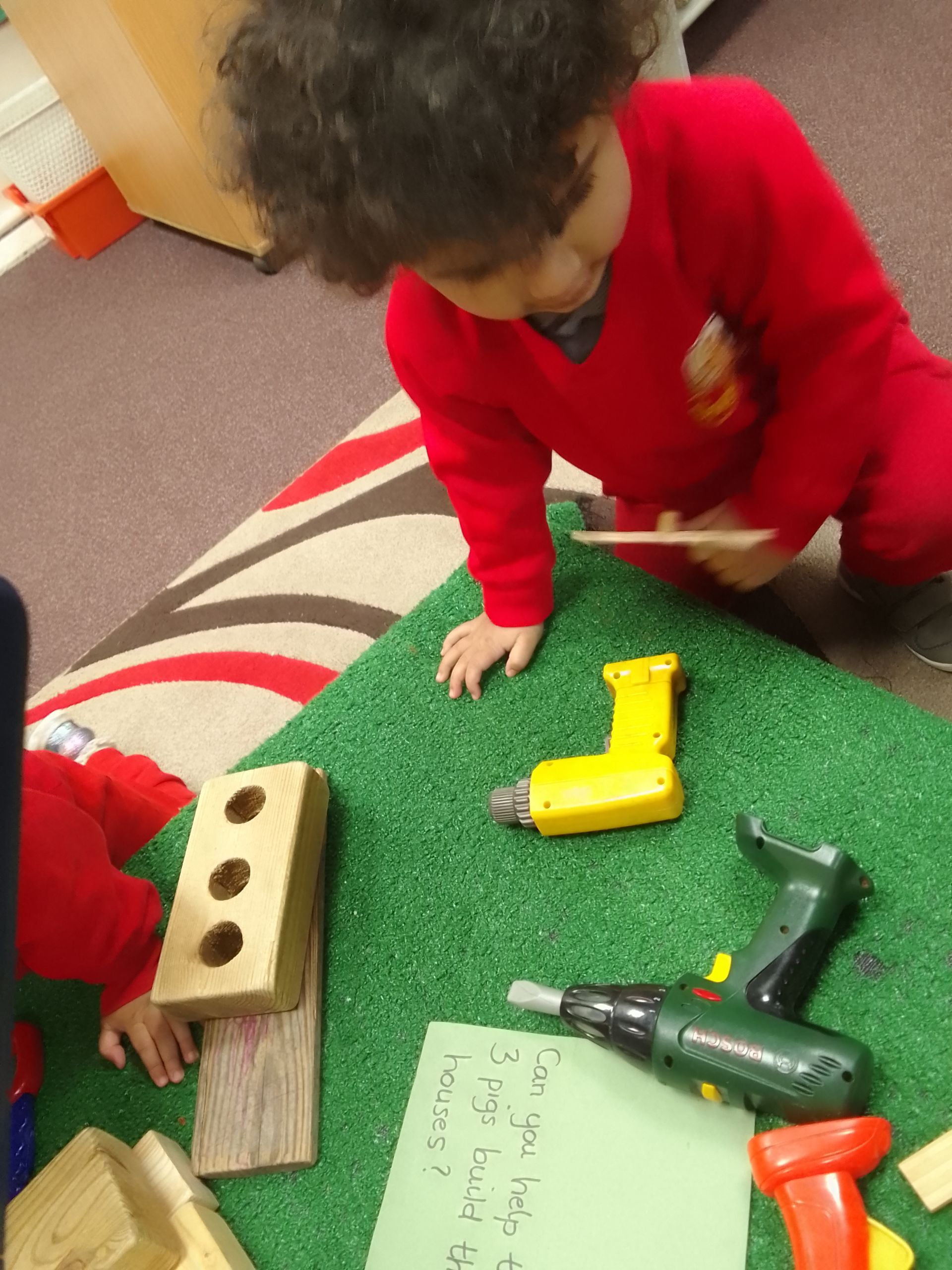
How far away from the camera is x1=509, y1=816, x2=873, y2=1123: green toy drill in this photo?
469 millimetres

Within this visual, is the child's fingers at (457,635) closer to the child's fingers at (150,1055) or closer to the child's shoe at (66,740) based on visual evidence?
the child's fingers at (150,1055)

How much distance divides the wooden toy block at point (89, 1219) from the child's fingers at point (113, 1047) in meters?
0.08

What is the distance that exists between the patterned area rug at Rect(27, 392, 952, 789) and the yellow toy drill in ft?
1.06

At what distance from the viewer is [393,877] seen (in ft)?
2.20

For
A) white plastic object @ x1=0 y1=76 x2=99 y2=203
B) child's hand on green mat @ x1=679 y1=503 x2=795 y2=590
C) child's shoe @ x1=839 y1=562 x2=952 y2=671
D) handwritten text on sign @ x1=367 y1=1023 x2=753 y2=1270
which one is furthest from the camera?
white plastic object @ x1=0 y1=76 x2=99 y2=203

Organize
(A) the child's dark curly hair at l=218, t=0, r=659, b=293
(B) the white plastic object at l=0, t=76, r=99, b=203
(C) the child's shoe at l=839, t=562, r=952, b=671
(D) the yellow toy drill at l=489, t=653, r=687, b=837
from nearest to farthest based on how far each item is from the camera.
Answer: (A) the child's dark curly hair at l=218, t=0, r=659, b=293, (D) the yellow toy drill at l=489, t=653, r=687, b=837, (C) the child's shoe at l=839, t=562, r=952, b=671, (B) the white plastic object at l=0, t=76, r=99, b=203

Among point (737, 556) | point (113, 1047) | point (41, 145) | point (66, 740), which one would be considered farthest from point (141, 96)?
point (113, 1047)

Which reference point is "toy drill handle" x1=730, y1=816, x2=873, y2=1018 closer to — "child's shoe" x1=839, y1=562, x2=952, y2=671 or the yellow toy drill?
the yellow toy drill

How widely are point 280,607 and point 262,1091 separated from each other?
658 mm

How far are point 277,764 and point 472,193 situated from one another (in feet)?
1.50

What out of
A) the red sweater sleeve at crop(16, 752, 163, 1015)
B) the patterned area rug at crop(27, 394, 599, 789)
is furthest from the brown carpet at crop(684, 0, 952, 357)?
the red sweater sleeve at crop(16, 752, 163, 1015)

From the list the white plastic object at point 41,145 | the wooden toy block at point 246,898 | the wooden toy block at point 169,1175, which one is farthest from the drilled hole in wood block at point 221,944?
the white plastic object at point 41,145

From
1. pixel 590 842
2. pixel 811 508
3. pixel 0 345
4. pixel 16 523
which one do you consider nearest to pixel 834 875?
pixel 590 842

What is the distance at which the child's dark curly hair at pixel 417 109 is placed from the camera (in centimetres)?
37
